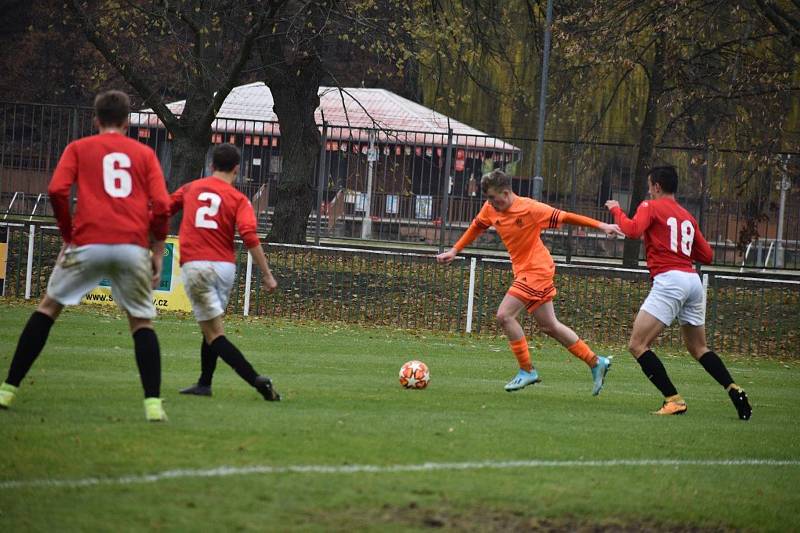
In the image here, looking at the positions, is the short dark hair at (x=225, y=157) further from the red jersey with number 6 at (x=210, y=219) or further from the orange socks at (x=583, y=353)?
the orange socks at (x=583, y=353)

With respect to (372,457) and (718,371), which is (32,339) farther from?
(718,371)

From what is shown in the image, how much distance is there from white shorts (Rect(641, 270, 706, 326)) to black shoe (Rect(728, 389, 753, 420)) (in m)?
0.74

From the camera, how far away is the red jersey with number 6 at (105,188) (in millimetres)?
7625

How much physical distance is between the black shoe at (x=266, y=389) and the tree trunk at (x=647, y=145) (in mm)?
16825

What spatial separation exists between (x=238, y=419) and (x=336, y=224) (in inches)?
733

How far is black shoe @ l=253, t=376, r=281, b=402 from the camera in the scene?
922 cm

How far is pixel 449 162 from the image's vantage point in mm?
25484

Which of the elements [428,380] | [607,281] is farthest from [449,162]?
[428,380]

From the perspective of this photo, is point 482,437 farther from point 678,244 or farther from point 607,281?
point 607,281

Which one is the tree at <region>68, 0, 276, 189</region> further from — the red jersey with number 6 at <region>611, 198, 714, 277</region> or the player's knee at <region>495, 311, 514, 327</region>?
the red jersey with number 6 at <region>611, 198, 714, 277</region>

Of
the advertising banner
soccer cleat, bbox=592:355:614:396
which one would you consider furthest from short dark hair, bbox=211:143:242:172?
the advertising banner

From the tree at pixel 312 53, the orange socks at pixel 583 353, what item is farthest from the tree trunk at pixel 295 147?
the orange socks at pixel 583 353

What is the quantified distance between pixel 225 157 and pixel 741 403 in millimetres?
4851

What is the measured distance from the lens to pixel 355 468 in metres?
6.77
